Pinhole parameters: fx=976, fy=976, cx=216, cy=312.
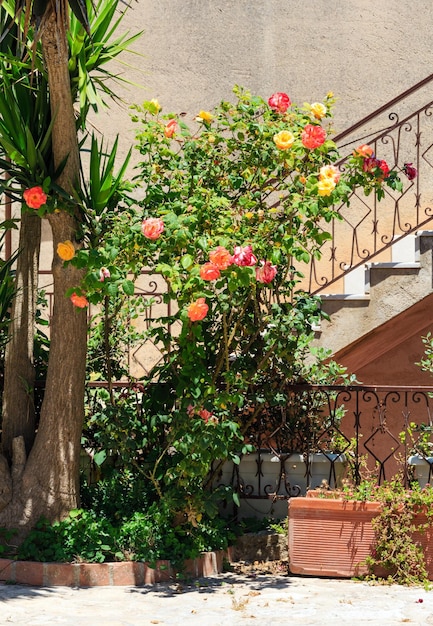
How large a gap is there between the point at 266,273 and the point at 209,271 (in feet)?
1.68

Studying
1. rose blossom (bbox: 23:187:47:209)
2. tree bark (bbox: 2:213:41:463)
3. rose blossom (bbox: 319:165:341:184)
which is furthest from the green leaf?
rose blossom (bbox: 319:165:341:184)

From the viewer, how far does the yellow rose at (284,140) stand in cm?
591

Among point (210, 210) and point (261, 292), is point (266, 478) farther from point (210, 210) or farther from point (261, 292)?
point (210, 210)

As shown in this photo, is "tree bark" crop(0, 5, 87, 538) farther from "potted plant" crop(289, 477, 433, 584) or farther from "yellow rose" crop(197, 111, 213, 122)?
"potted plant" crop(289, 477, 433, 584)

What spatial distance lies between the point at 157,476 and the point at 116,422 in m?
0.45

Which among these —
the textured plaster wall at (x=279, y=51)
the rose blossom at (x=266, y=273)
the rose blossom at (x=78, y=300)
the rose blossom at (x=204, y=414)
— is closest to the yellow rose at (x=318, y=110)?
the rose blossom at (x=266, y=273)

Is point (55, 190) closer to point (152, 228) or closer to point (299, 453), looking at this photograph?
point (152, 228)

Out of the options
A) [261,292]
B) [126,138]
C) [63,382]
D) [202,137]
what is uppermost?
[126,138]

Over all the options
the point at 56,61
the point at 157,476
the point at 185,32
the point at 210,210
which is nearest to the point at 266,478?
the point at 157,476

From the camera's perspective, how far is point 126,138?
34.2 ft

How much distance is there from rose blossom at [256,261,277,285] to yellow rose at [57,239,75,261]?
115 cm

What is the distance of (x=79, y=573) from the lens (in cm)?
603

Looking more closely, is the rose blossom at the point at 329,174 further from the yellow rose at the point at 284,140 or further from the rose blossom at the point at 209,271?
the rose blossom at the point at 209,271

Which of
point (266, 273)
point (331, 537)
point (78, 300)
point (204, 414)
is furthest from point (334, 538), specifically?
point (78, 300)
